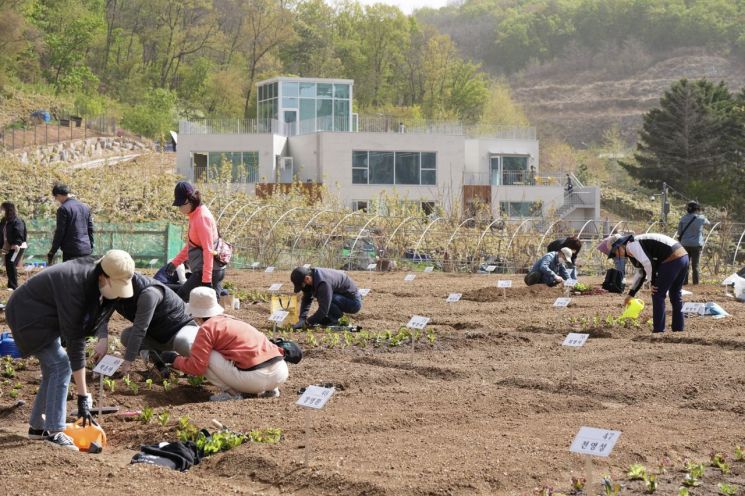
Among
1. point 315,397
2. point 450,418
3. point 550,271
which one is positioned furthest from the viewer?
point 550,271

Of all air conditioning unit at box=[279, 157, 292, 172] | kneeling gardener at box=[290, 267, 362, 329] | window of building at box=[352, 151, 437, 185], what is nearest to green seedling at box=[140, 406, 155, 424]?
kneeling gardener at box=[290, 267, 362, 329]

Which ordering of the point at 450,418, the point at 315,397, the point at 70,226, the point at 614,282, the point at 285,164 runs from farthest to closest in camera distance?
the point at 285,164 → the point at 614,282 → the point at 70,226 → the point at 450,418 → the point at 315,397

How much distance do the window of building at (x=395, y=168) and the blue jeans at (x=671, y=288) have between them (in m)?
35.3

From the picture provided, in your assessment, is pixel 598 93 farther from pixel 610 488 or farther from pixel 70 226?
pixel 610 488

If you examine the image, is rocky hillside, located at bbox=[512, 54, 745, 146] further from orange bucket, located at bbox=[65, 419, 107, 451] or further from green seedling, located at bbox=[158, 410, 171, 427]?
orange bucket, located at bbox=[65, 419, 107, 451]

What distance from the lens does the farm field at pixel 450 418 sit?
6.29 meters

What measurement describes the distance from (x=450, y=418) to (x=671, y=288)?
5501mm

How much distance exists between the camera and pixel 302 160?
49688mm

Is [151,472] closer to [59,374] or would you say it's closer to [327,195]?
[59,374]

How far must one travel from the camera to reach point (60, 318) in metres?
7.02

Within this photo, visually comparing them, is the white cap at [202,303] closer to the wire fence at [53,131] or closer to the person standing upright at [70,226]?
the person standing upright at [70,226]

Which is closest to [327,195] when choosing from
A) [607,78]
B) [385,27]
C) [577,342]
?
[577,342]

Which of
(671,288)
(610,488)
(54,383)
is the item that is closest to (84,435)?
(54,383)

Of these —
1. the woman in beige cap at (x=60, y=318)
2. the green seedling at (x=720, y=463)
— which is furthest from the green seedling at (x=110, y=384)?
the green seedling at (x=720, y=463)
